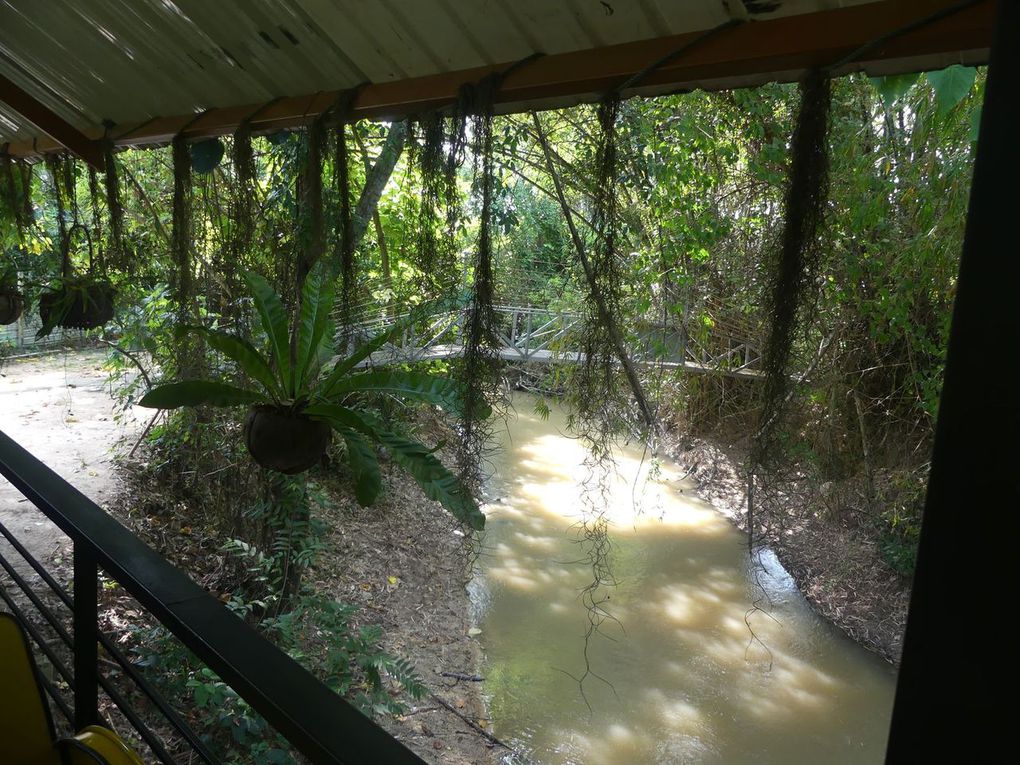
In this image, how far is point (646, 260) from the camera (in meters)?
4.41

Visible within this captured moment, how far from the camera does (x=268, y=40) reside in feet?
6.68

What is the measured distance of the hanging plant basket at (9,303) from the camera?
4.50 meters

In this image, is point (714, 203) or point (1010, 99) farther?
point (714, 203)

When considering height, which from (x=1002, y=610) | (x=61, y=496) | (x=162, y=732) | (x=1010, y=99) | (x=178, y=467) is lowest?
(x=162, y=732)

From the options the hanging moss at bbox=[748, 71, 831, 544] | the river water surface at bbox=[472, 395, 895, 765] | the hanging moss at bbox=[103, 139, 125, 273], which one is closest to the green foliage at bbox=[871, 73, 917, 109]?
the hanging moss at bbox=[748, 71, 831, 544]

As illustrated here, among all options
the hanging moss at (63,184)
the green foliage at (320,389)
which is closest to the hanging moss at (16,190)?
the hanging moss at (63,184)

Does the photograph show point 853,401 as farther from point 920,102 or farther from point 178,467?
point 178,467

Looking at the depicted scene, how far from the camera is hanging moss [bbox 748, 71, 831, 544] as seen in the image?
143 centimetres

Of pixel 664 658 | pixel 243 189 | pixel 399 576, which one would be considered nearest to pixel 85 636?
pixel 243 189

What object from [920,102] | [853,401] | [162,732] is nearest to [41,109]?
[162,732]

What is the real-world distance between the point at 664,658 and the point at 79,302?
15.4 feet

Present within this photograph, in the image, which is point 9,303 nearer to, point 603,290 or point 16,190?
point 16,190

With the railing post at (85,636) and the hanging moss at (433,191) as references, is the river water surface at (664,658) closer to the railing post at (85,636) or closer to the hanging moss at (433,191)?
the hanging moss at (433,191)

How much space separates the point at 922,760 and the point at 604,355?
60.2 inches
